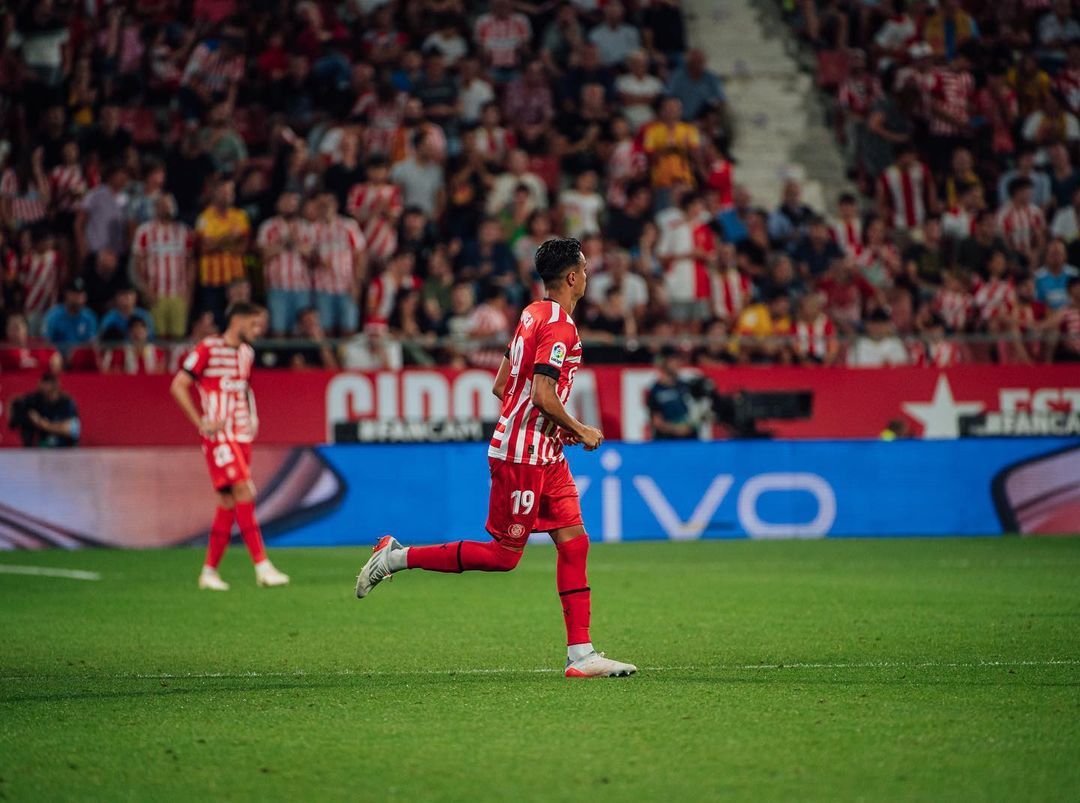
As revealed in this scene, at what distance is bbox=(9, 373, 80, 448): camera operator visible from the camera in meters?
17.7

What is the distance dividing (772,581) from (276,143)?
10.6 m

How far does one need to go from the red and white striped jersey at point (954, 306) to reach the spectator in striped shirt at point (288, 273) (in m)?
8.14

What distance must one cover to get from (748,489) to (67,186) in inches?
366

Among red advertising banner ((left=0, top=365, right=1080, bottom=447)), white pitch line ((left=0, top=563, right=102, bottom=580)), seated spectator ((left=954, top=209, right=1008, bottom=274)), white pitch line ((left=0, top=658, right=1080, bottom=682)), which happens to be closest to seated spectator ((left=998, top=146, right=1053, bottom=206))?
seated spectator ((left=954, top=209, right=1008, bottom=274))

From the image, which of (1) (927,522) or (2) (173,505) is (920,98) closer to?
(1) (927,522)

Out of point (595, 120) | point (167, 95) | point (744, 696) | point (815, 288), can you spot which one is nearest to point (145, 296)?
point (167, 95)

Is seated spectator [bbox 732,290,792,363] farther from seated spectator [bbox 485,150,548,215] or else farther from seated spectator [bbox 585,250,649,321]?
seated spectator [bbox 485,150,548,215]

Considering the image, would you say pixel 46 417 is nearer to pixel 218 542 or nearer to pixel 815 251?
pixel 218 542

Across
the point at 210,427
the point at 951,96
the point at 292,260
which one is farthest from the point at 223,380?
the point at 951,96

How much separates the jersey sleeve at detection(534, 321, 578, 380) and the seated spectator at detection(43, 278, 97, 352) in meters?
12.0

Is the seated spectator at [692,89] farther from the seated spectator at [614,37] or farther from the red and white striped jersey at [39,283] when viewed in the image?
the red and white striped jersey at [39,283]

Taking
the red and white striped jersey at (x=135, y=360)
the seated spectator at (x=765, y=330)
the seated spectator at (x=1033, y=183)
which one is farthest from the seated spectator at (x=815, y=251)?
the red and white striped jersey at (x=135, y=360)

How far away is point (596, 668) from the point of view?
768 centimetres

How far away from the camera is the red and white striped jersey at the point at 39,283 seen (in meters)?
18.9
